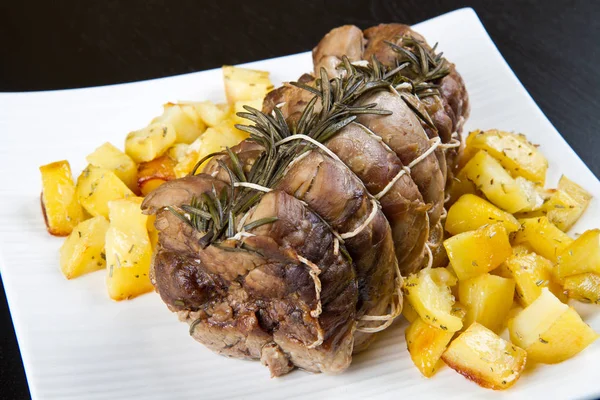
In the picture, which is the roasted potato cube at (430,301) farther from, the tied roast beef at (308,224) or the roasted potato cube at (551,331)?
the roasted potato cube at (551,331)

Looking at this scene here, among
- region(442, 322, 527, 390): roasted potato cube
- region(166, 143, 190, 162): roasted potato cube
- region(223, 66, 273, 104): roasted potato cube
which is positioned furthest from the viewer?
region(223, 66, 273, 104): roasted potato cube

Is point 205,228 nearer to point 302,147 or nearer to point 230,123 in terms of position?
point 302,147

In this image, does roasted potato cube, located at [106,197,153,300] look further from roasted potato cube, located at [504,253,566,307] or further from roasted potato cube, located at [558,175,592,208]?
roasted potato cube, located at [558,175,592,208]

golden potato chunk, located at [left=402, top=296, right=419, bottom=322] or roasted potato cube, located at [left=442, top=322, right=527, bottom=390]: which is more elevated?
roasted potato cube, located at [left=442, top=322, right=527, bottom=390]

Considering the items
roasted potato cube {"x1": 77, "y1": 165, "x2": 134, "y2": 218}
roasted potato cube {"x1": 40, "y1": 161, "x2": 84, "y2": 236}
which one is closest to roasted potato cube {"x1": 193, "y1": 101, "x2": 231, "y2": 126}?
roasted potato cube {"x1": 77, "y1": 165, "x2": 134, "y2": 218}

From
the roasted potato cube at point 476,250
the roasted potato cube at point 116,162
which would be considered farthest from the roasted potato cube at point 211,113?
the roasted potato cube at point 476,250

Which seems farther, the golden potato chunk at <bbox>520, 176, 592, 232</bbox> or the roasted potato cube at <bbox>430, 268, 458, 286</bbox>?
the golden potato chunk at <bbox>520, 176, 592, 232</bbox>

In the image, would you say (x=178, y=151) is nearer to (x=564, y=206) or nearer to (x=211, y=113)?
(x=211, y=113)
